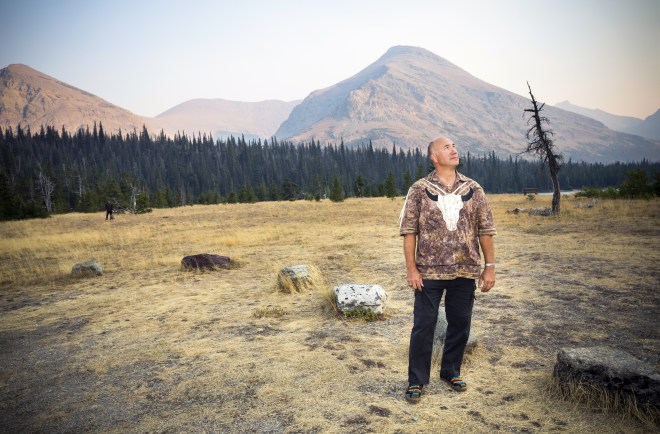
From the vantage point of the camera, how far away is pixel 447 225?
3643 mm

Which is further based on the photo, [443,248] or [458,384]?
[458,384]

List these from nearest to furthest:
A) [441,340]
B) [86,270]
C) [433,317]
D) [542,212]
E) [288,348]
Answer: [433,317]
[441,340]
[288,348]
[86,270]
[542,212]

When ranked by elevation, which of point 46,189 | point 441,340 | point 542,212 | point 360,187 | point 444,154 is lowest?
point 441,340

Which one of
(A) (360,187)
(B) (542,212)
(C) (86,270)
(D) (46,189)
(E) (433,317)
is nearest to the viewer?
(E) (433,317)

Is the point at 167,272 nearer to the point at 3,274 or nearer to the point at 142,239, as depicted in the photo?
the point at 3,274

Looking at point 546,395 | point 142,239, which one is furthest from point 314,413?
point 142,239

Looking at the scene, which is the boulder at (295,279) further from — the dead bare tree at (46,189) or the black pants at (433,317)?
the dead bare tree at (46,189)

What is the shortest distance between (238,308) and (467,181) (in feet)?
17.8

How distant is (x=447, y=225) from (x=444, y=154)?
2.45 ft

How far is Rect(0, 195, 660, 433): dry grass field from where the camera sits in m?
3.55

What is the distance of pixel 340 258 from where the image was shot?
12406mm

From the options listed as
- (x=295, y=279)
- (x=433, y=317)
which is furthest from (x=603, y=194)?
(x=433, y=317)

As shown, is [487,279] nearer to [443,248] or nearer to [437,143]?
[443,248]

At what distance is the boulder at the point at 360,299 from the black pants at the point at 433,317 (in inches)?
100
